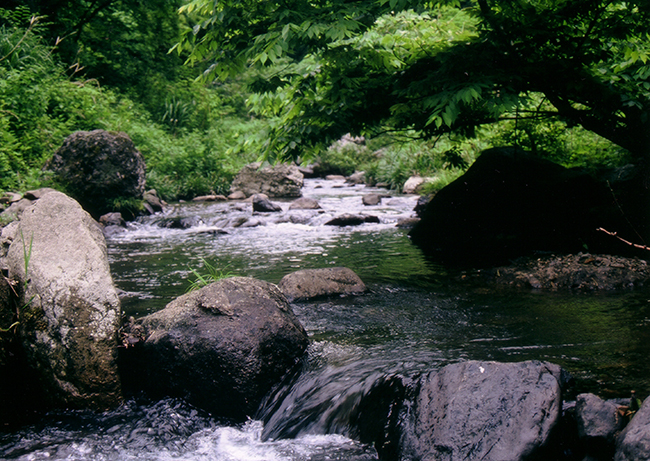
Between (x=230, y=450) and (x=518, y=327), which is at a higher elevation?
(x=518, y=327)

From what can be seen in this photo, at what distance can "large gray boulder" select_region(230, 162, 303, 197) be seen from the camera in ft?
56.0

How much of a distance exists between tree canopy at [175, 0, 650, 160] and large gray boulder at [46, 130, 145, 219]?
6.68 meters

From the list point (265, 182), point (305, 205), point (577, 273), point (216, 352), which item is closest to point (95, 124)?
point (265, 182)

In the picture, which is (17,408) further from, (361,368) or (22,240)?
(361,368)

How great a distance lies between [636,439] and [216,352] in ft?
8.35

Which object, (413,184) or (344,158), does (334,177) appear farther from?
(413,184)

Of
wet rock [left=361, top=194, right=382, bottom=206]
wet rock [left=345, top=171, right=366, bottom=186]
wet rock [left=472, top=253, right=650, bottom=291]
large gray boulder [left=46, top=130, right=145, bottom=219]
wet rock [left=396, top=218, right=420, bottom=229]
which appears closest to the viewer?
wet rock [left=472, top=253, right=650, bottom=291]

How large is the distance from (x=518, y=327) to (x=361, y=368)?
1516 millimetres

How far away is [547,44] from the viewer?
17.8 feet

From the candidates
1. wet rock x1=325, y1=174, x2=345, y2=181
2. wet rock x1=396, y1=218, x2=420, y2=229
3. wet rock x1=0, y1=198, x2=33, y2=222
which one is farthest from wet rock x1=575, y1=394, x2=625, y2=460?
wet rock x1=325, y1=174, x2=345, y2=181

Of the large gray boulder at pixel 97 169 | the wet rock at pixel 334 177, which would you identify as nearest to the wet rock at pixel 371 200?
the large gray boulder at pixel 97 169

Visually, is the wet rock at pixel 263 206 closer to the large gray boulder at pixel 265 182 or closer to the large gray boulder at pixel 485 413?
the large gray boulder at pixel 265 182

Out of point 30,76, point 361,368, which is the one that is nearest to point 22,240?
point 361,368

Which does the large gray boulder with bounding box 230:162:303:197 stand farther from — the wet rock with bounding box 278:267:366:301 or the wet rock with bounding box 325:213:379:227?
the wet rock with bounding box 278:267:366:301
